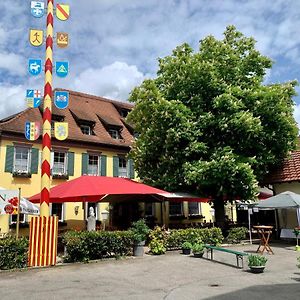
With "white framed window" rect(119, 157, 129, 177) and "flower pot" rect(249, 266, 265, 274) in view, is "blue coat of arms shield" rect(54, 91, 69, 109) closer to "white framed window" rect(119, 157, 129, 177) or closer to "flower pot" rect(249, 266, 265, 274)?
"flower pot" rect(249, 266, 265, 274)

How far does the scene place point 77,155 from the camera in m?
23.9

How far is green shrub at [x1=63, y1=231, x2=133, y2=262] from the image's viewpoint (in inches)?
512

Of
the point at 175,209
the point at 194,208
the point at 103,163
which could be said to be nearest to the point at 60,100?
the point at 103,163

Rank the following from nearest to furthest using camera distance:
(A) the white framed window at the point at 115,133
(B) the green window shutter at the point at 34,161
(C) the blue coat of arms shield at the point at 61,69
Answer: (C) the blue coat of arms shield at the point at 61,69 < (B) the green window shutter at the point at 34,161 < (A) the white framed window at the point at 115,133

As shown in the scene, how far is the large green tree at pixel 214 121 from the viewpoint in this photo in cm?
1789

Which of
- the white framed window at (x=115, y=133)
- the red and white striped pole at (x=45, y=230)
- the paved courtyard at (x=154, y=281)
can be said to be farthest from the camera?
the white framed window at (x=115, y=133)

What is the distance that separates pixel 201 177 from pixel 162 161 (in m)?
2.90

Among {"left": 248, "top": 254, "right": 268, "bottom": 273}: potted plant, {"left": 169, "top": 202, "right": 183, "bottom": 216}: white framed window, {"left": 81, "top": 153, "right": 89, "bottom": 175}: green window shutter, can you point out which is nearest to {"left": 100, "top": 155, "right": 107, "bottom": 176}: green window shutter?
{"left": 81, "top": 153, "right": 89, "bottom": 175}: green window shutter

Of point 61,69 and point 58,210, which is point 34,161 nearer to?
point 58,210

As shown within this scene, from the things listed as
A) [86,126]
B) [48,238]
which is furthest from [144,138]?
[48,238]

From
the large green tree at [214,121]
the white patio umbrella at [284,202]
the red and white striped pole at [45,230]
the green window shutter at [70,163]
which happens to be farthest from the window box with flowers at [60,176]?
the white patio umbrella at [284,202]

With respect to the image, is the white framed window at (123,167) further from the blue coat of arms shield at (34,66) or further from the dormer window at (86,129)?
the blue coat of arms shield at (34,66)

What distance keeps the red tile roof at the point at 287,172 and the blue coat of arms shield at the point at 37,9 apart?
48.4 ft

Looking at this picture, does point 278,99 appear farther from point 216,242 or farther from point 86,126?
point 86,126
